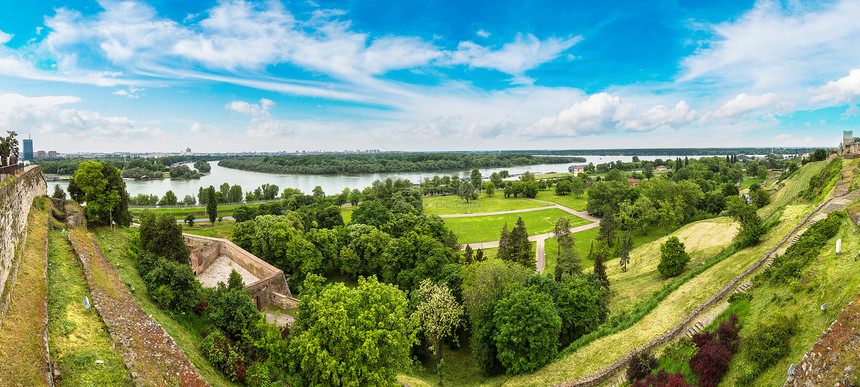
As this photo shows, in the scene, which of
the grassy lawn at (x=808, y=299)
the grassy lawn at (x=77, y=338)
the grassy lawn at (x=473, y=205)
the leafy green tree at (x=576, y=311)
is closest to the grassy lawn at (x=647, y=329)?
the leafy green tree at (x=576, y=311)

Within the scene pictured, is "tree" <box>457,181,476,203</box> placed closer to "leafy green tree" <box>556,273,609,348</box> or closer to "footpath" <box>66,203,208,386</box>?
"leafy green tree" <box>556,273,609,348</box>

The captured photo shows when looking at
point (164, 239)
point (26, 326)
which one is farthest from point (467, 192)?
point (26, 326)

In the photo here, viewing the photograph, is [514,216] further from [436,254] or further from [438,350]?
[438,350]

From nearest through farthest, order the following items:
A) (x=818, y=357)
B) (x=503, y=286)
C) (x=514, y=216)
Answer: (x=818, y=357)
(x=503, y=286)
(x=514, y=216)

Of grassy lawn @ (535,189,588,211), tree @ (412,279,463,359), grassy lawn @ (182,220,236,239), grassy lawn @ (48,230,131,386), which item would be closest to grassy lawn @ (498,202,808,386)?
tree @ (412,279,463,359)

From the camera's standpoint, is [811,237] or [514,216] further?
[514,216]

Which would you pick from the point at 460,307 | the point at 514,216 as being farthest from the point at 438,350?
the point at 514,216
